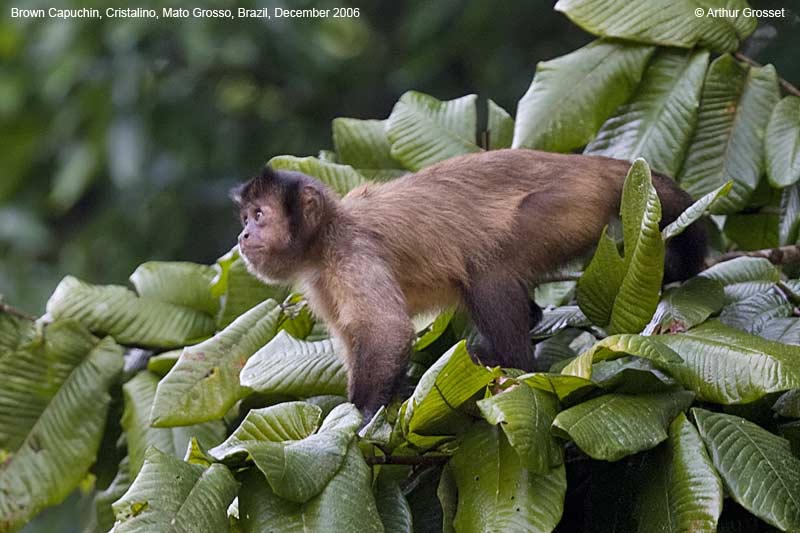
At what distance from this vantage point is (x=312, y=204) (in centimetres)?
504

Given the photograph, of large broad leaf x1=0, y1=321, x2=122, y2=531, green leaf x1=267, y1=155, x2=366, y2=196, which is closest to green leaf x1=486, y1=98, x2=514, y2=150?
green leaf x1=267, y1=155, x2=366, y2=196

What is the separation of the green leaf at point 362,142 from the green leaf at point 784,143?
1.65m

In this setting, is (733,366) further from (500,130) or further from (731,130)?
(500,130)

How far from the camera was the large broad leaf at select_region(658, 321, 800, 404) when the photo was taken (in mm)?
3314

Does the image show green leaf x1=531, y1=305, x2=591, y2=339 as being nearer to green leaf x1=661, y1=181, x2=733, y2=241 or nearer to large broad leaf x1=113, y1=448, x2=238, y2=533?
green leaf x1=661, y1=181, x2=733, y2=241

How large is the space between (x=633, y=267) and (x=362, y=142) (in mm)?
1973

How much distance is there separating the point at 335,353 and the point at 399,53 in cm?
817

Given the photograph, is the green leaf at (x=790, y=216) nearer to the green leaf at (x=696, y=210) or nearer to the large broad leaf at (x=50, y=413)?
the green leaf at (x=696, y=210)

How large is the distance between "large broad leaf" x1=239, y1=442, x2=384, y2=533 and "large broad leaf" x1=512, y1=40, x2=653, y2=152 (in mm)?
2180

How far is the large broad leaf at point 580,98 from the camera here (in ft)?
16.5

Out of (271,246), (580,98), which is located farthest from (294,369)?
(580,98)

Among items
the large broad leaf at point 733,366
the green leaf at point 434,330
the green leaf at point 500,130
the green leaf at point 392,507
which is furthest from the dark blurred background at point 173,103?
the large broad leaf at point 733,366

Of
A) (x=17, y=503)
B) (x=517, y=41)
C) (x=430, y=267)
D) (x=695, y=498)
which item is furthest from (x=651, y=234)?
(x=517, y=41)

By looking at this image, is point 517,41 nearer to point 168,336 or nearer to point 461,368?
point 168,336
